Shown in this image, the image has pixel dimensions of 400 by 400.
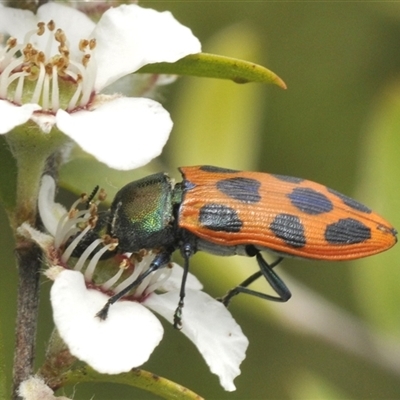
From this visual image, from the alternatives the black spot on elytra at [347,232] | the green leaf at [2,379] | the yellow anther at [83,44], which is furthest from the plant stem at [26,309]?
the black spot on elytra at [347,232]

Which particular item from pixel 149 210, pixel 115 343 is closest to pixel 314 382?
pixel 149 210

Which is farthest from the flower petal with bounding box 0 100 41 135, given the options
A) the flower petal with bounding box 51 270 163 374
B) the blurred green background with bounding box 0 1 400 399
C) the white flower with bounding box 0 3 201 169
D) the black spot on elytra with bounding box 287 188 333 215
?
the black spot on elytra with bounding box 287 188 333 215

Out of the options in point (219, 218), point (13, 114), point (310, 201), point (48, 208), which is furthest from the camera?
point (310, 201)

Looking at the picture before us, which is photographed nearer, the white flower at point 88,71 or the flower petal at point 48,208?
the white flower at point 88,71

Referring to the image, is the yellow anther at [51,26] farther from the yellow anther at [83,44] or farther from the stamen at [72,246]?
the stamen at [72,246]

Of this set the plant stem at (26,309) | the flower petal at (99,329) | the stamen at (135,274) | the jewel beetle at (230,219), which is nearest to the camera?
the flower petal at (99,329)

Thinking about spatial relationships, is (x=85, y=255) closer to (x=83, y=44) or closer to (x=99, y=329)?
(x=99, y=329)

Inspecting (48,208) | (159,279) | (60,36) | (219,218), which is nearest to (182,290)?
(159,279)

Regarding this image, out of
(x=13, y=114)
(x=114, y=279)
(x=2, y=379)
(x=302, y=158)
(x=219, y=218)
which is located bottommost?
(x=302, y=158)
